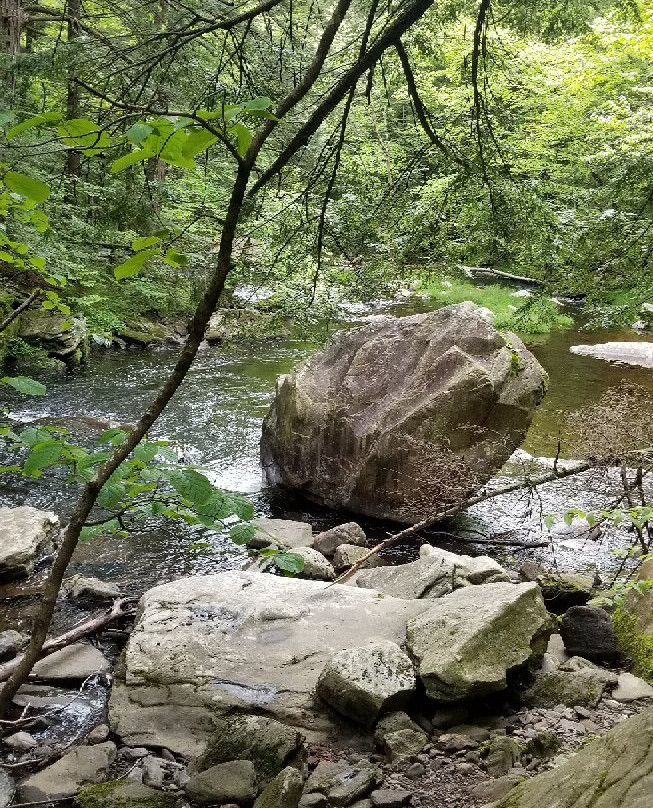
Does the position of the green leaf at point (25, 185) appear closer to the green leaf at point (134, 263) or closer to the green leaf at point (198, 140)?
the green leaf at point (134, 263)

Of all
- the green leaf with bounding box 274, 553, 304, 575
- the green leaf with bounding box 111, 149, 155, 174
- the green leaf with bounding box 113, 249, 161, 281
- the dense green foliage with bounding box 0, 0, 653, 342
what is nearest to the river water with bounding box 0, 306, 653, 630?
the green leaf with bounding box 274, 553, 304, 575

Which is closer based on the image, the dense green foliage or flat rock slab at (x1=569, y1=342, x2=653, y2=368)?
the dense green foliage

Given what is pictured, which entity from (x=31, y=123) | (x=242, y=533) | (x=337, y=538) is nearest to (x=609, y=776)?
(x=242, y=533)

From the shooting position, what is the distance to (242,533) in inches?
99.7

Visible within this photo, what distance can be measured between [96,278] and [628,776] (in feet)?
40.0

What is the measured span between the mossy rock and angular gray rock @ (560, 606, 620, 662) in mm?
3061

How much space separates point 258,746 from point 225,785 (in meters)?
0.26

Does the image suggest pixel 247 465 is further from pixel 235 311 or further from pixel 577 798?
pixel 577 798

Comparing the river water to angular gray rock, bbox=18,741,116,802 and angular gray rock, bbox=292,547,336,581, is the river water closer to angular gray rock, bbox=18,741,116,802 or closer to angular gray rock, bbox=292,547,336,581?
angular gray rock, bbox=292,547,336,581

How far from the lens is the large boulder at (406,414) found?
7.36m

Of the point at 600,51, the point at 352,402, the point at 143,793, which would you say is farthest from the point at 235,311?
the point at 600,51

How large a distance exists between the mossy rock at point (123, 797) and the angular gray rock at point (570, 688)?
2.25 meters

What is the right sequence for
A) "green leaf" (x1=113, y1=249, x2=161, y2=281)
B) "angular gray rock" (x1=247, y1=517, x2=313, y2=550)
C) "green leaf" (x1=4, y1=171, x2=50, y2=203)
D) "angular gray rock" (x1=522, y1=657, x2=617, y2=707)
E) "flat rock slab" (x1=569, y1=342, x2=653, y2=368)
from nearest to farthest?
1. "green leaf" (x1=4, y1=171, x2=50, y2=203)
2. "green leaf" (x1=113, y1=249, x2=161, y2=281)
3. "angular gray rock" (x1=522, y1=657, x2=617, y2=707)
4. "angular gray rock" (x1=247, y1=517, x2=313, y2=550)
5. "flat rock slab" (x1=569, y1=342, x2=653, y2=368)

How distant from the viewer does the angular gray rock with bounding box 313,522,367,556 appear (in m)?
7.03
